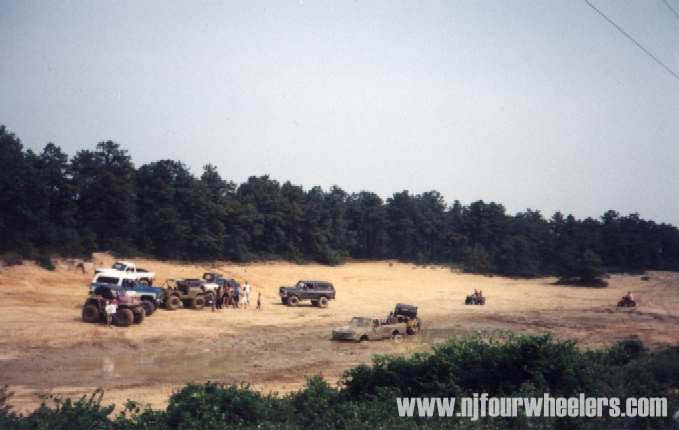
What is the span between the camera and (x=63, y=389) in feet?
49.9

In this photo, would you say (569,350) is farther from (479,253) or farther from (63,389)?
(479,253)

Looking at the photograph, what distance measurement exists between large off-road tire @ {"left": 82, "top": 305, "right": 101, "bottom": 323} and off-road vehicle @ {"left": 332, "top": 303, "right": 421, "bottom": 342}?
36.5 ft

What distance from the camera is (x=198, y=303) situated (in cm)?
3162

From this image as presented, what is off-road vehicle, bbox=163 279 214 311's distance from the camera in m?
30.5

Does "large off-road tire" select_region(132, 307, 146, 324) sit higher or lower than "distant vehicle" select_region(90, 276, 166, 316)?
lower

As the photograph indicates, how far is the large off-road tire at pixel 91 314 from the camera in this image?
80.5 feet

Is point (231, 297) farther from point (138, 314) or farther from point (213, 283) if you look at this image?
point (138, 314)

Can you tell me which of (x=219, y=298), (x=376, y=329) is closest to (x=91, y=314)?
(x=219, y=298)

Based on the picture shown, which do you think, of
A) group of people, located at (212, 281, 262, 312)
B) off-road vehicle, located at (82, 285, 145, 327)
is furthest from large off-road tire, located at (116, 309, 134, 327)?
group of people, located at (212, 281, 262, 312)

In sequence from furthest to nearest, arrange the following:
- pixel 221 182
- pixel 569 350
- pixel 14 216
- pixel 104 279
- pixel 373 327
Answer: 1. pixel 221 182
2. pixel 14 216
3. pixel 104 279
4. pixel 373 327
5. pixel 569 350

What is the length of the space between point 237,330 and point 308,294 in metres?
11.1

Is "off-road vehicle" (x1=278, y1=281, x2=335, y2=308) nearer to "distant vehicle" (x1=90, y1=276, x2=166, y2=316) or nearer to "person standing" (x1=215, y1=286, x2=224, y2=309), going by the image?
"person standing" (x1=215, y1=286, x2=224, y2=309)

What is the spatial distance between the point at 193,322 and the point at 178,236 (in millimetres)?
21384

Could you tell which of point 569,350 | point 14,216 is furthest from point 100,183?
point 569,350
